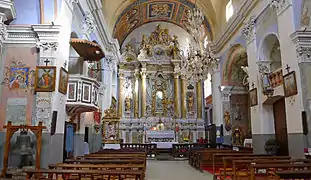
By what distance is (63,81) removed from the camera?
709 centimetres

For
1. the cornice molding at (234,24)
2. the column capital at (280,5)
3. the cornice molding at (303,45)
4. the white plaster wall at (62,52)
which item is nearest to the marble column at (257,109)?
the cornice molding at (234,24)

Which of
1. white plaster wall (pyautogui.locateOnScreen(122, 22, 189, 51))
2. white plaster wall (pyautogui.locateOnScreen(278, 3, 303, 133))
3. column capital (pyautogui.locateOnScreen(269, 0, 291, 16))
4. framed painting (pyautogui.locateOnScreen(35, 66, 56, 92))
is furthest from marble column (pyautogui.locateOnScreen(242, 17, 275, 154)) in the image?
white plaster wall (pyautogui.locateOnScreen(122, 22, 189, 51))

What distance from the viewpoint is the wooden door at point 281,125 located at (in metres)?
9.13

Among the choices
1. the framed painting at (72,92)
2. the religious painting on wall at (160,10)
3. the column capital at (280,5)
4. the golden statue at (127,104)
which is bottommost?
the framed painting at (72,92)

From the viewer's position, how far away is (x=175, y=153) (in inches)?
537

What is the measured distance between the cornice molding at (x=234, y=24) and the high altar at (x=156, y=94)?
4.18 meters

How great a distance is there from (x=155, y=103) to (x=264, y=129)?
9.78 meters

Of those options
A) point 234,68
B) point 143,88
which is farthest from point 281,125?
point 143,88

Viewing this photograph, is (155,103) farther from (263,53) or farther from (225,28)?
(263,53)

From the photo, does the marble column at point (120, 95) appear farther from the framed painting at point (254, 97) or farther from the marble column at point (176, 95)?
the framed painting at point (254, 97)

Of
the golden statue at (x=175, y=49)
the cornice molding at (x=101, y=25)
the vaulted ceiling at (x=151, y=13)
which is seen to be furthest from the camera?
the golden statue at (x=175, y=49)

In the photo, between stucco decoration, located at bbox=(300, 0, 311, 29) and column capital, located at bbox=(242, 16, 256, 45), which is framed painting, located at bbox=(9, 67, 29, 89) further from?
column capital, located at bbox=(242, 16, 256, 45)

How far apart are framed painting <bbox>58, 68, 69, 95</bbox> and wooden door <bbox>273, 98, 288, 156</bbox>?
23.7 ft

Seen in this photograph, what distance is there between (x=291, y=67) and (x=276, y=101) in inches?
95.7
